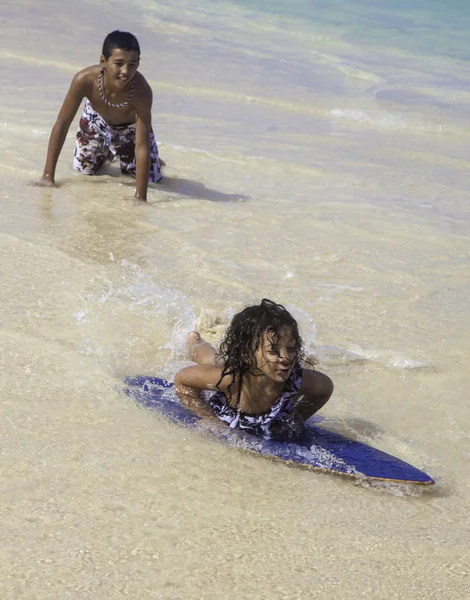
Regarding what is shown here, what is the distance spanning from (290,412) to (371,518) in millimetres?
814

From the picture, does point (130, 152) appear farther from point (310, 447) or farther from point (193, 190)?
point (310, 447)

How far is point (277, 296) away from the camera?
531 cm

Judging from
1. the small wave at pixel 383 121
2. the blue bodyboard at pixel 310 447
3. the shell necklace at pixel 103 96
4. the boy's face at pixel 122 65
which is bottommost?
the blue bodyboard at pixel 310 447

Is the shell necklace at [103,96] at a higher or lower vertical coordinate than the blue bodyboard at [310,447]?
higher

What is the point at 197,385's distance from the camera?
3904mm

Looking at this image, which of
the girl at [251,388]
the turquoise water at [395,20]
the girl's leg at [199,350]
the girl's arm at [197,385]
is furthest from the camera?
the turquoise water at [395,20]

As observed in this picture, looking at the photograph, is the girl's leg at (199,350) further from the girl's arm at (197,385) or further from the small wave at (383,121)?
the small wave at (383,121)

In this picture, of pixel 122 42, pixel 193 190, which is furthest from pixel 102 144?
pixel 122 42

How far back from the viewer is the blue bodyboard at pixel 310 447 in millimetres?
3498

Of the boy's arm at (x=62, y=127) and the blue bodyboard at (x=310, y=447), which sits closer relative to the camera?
the blue bodyboard at (x=310, y=447)

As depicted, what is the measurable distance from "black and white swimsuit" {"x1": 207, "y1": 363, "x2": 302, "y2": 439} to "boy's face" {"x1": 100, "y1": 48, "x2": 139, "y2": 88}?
11.3 ft

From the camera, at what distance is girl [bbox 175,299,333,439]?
3754 millimetres

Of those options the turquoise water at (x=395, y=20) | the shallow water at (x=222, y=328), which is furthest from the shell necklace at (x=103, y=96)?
the turquoise water at (x=395, y=20)

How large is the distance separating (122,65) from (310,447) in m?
3.85
